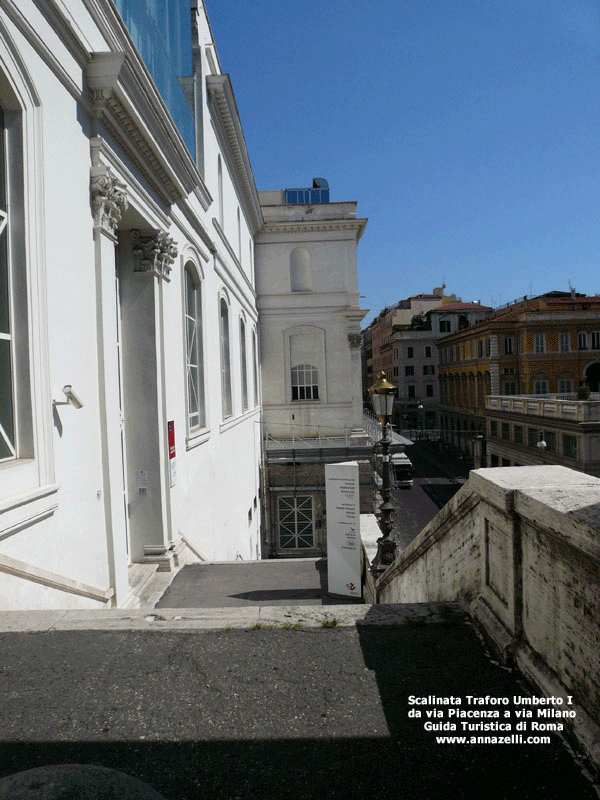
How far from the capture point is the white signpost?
9188mm

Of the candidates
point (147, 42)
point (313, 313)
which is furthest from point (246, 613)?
point (313, 313)

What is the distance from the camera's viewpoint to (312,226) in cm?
2803

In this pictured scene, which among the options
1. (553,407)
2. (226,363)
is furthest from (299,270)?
(553,407)

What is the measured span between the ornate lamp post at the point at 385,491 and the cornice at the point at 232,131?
9131mm

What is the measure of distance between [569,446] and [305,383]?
1526cm

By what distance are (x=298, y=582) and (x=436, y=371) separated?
6578 cm

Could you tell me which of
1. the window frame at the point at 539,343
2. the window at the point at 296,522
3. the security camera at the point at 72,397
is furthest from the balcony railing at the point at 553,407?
the security camera at the point at 72,397

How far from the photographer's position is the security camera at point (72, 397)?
5.69 meters

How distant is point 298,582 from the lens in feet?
32.2

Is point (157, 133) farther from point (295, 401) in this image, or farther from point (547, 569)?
point (295, 401)

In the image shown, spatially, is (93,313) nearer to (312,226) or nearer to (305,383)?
(305,383)

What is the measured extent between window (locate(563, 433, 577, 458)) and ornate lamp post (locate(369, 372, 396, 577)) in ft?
82.8

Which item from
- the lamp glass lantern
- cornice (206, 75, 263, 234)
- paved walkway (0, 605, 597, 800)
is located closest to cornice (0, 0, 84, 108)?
paved walkway (0, 605, 597, 800)

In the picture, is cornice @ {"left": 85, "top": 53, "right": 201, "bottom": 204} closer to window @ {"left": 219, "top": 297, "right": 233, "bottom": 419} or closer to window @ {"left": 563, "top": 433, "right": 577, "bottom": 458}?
window @ {"left": 219, "top": 297, "right": 233, "bottom": 419}
